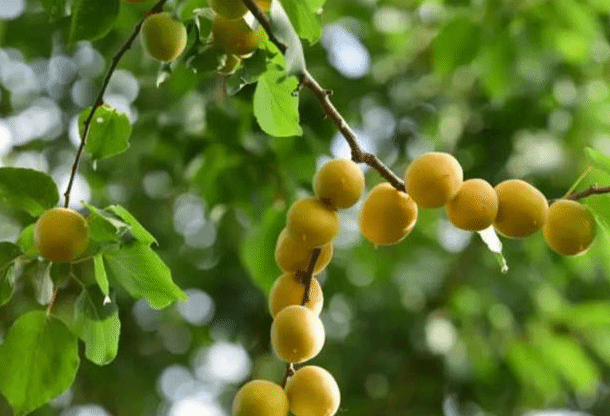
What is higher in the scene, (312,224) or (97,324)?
(312,224)

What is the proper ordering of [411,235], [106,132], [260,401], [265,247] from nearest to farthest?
[260,401] → [106,132] → [265,247] → [411,235]

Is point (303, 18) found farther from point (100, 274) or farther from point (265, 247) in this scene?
point (265, 247)

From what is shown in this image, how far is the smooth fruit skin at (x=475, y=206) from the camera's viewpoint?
3.02ft

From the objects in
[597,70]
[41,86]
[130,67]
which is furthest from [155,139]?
[597,70]

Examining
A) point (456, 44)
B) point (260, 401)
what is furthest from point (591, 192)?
point (456, 44)

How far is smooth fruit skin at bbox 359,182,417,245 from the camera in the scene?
0.94 m

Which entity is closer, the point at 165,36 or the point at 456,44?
the point at 165,36

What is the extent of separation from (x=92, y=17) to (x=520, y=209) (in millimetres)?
479

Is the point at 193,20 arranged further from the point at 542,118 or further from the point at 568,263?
the point at 568,263

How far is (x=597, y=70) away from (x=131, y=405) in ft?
4.52

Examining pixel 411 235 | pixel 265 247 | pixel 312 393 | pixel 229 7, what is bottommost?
pixel 411 235

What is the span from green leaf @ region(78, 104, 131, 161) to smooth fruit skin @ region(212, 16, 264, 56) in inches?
6.5

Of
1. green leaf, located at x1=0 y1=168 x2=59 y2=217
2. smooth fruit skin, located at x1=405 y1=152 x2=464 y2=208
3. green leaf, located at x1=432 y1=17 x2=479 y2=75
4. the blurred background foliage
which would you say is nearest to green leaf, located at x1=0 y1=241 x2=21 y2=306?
green leaf, located at x1=0 y1=168 x2=59 y2=217

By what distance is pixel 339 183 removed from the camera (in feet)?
3.05
